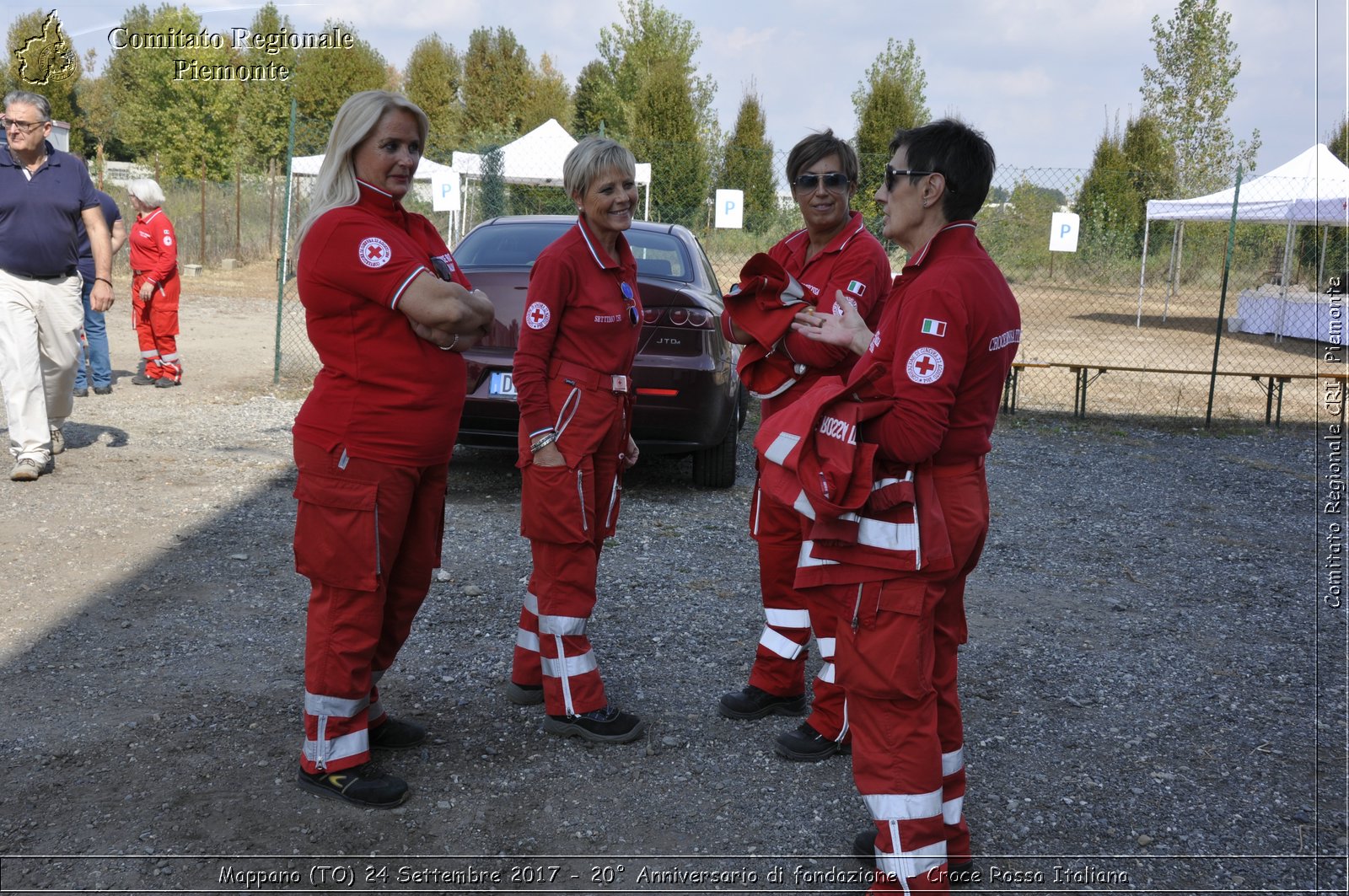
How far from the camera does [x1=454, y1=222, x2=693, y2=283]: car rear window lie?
683cm

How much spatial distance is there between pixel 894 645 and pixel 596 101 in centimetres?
4519

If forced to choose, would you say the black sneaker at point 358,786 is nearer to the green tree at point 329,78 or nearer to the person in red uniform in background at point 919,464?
the person in red uniform in background at point 919,464

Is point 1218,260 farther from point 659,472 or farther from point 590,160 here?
point 590,160

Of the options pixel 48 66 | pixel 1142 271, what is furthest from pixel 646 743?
pixel 48 66

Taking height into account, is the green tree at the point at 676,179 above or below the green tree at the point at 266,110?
below

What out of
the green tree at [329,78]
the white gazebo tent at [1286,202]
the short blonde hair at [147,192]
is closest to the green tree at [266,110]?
the green tree at [329,78]

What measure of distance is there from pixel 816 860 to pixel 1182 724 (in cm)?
180

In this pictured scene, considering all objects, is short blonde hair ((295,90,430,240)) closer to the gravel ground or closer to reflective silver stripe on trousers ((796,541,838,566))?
reflective silver stripe on trousers ((796,541,838,566))

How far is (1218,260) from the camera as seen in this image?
25.2 m

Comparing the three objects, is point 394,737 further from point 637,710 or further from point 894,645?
point 894,645

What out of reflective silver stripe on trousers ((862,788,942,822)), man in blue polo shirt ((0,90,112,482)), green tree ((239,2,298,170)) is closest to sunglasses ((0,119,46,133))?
Result: man in blue polo shirt ((0,90,112,482))

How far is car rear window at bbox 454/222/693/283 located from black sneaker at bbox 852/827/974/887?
431 cm

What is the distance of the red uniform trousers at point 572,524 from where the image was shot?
3.55 m

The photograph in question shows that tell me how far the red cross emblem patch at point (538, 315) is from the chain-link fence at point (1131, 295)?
703 cm
